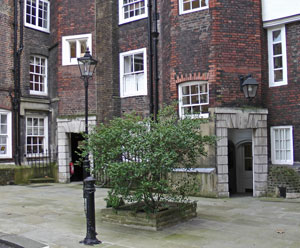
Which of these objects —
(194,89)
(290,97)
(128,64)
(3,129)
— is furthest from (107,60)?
(290,97)

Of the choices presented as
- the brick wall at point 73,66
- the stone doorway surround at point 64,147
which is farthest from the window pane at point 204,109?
the stone doorway surround at point 64,147

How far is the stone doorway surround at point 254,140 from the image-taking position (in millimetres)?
11633

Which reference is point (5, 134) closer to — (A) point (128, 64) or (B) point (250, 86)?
(A) point (128, 64)

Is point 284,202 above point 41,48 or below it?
below

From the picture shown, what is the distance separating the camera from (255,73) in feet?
40.1

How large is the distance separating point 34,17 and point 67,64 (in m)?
3.39

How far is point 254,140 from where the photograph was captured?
12.1 meters

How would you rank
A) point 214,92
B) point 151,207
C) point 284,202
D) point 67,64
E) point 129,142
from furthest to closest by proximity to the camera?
point 67,64
point 214,92
point 284,202
point 151,207
point 129,142

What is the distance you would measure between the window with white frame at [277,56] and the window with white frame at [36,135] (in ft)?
34.6

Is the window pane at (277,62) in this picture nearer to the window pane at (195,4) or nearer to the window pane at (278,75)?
the window pane at (278,75)

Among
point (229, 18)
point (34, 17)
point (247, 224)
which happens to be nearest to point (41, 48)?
point (34, 17)

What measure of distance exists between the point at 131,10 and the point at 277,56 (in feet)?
21.5

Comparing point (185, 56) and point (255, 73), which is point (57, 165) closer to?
point (185, 56)

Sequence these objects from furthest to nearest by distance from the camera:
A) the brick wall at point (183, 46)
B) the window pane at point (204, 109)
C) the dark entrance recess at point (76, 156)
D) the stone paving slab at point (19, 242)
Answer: the dark entrance recess at point (76, 156) < the window pane at point (204, 109) < the brick wall at point (183, 46) < the stone paving slab at point (19, 242)
